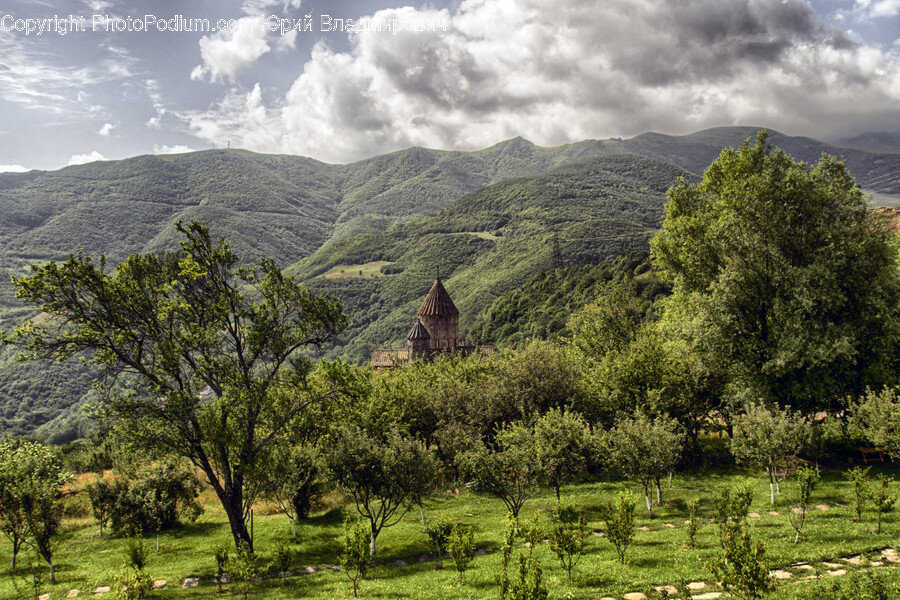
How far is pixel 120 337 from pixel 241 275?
14.9 ft

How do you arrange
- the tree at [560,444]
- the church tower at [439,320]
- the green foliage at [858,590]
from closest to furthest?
the green foliage at [858,590] < the tree at [560,444] < the church tower at [439,320]

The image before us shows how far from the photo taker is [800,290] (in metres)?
23.5

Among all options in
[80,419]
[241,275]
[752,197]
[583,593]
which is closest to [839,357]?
[752,197]

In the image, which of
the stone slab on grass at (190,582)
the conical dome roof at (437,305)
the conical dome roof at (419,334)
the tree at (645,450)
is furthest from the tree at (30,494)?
the conical dome roof at (437,305)

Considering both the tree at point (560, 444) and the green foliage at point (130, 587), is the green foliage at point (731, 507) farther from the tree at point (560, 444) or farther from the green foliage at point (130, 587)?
the green foliage at point (130, 587)

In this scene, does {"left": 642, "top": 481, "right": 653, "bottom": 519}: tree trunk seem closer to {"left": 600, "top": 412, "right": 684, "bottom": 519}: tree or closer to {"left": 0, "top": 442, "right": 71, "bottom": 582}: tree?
{"left": 600, "top": 412, "right": 684, "bottom": 519}: tree

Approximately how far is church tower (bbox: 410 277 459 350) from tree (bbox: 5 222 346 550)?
46.5 meters

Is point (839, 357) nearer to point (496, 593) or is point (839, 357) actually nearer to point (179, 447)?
point (496, 593)

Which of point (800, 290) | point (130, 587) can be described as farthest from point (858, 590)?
point (800, 290)

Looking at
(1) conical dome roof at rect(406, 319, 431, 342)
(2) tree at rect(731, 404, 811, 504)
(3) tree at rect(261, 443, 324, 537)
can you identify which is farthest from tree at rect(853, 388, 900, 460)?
(1) conical dome roof at rect(406, 319, 431, 342)

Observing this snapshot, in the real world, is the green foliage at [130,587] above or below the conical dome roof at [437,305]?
below

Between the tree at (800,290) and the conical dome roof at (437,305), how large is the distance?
42.7 m

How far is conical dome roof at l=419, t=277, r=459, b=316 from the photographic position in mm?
68000

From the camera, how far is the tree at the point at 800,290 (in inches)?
921
